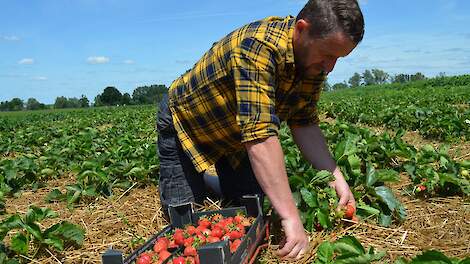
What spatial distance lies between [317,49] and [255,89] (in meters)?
0.43

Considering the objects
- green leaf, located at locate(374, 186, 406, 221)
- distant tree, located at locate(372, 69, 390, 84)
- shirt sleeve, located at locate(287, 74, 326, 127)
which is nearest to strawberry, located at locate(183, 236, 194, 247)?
shirt sleeve, located at locate(287, 74, 326, 127)

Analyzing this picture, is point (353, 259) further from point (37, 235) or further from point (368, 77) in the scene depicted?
point (368, 77)

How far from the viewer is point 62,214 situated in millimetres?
4516

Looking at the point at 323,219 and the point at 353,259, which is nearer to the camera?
the point at 353,259

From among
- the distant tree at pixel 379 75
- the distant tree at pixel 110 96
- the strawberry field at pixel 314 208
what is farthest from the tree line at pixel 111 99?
the strawberry field at pixel 314 208

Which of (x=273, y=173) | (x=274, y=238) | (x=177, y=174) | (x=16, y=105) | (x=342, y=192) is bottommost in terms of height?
(x=274, y=238)

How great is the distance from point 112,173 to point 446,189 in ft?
10.8

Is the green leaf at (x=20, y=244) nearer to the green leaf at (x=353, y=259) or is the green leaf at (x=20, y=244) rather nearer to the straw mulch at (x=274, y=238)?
the straw mulch at (x=274, y=238)

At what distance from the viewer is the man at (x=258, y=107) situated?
9.25 feet

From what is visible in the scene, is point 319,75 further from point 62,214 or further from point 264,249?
point 62,214

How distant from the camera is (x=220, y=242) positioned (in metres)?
2.38

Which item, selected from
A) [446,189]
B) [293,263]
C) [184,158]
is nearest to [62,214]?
[184,158]

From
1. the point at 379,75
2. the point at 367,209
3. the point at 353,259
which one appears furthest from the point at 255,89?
the point at 379,75

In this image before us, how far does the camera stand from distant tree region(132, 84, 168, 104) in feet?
229
